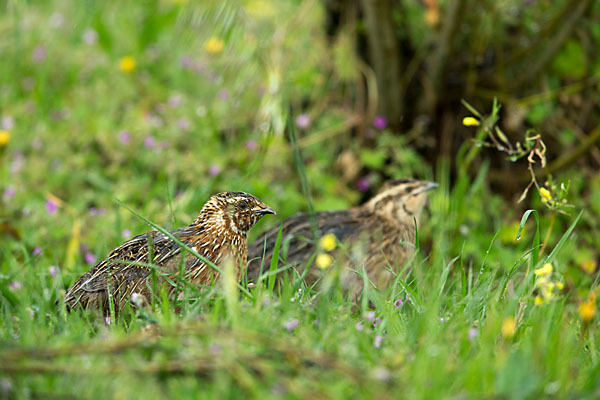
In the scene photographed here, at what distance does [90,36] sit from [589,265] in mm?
5842

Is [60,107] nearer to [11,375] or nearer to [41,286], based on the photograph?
[41,286]

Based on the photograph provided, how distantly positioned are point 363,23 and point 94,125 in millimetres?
2667

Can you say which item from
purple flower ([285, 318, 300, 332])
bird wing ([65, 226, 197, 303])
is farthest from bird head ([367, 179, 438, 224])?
purple flower ([285, 318, 300, 332])

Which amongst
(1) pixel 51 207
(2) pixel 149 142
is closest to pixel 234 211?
(1) pixel 51 207

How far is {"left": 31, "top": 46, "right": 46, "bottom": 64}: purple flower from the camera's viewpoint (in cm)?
830

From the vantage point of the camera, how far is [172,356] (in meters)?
2.52

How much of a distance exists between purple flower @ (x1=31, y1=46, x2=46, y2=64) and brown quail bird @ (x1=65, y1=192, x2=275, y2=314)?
4803 millimetres

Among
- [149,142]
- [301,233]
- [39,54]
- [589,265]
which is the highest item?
[39,54]

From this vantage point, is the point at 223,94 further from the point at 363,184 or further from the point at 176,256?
the point at 176,256

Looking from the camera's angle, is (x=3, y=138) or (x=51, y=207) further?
(x=3, y=138)

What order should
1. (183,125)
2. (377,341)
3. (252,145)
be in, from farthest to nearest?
(183,125) < (252,145) < (377,341)

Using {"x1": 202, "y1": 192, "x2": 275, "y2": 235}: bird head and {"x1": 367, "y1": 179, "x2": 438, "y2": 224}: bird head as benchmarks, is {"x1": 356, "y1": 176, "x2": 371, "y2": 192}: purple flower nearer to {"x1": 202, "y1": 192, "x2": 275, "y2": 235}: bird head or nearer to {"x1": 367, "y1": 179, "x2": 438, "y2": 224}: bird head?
{"x1": 367, "y1": 179, "x2": 438, "y2": 224}: bird head

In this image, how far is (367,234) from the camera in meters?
5.18

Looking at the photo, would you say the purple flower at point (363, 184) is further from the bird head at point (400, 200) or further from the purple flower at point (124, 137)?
the purple flower at point (124, 137)
